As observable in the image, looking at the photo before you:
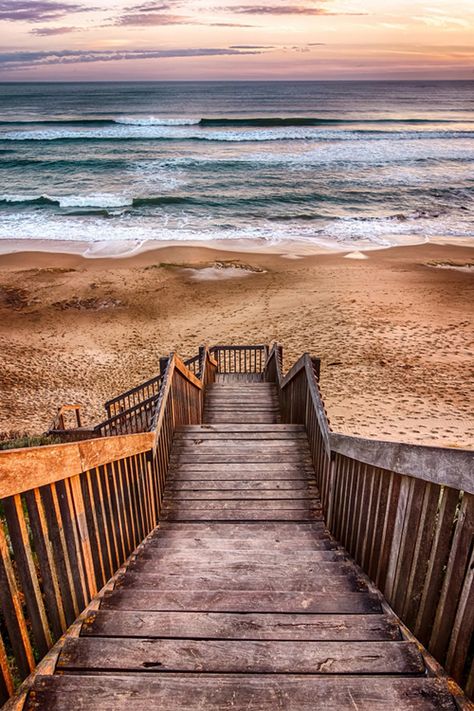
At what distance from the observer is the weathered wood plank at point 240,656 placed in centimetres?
232

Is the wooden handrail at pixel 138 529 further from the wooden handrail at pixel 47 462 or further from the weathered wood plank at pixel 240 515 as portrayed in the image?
the weathered wood plank at pixel 240 515

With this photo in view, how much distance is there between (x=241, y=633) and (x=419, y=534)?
3.47ft

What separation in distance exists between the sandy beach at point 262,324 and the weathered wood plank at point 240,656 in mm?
9400

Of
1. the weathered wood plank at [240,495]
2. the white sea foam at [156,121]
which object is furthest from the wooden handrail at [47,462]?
the white sea foam at [156,121]

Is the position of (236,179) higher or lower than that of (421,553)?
lower

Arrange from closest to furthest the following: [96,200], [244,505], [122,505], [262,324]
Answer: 1. [122,505]
2. [244,505]
3. [262,324]
4. [96,200]

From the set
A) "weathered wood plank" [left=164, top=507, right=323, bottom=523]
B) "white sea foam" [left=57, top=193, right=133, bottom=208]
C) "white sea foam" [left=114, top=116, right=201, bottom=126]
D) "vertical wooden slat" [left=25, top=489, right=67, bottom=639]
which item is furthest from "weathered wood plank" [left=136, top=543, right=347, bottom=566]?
"white sea foam" [left=114, top=116, right=201, bottom=126]

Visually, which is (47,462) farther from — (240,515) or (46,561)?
(240,515)

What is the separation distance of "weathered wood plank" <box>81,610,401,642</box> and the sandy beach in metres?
9.16

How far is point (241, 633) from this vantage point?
259 cm

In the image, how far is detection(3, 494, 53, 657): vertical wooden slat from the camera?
2145 mm

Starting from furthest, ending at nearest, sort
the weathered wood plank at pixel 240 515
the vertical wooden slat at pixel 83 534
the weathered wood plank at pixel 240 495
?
1. the weathered wood plank at pixel 240 495
2. the weathered wood plank at pixel 240 515
3. the vertical wooden slat at pixel 83 534

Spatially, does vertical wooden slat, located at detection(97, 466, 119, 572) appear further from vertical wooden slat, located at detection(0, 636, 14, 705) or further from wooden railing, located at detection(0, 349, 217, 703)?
vertical wooden slat, located at detection(0, 636, 14, 705)

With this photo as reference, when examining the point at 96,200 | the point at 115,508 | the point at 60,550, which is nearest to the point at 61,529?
the point at 60,550
